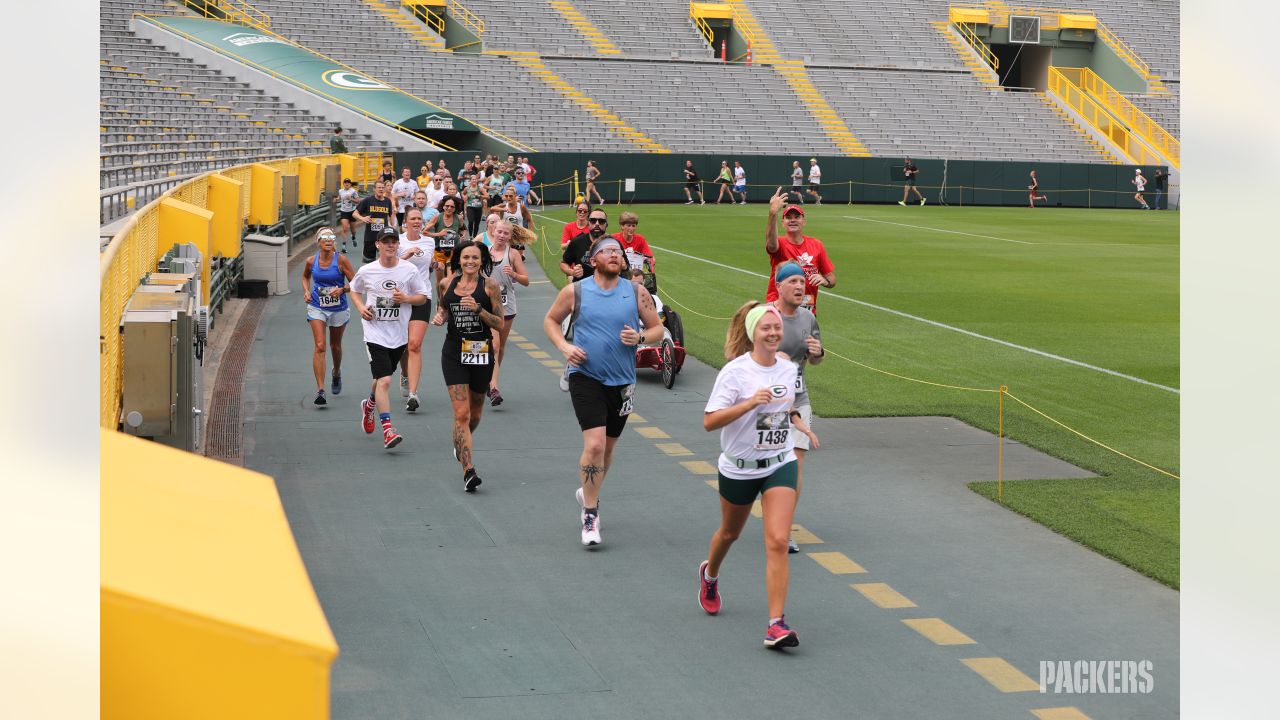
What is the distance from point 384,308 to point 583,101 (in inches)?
1862

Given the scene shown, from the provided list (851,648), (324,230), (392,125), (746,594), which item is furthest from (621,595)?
(392,125)

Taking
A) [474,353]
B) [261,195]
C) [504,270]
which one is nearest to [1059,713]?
[474,353]

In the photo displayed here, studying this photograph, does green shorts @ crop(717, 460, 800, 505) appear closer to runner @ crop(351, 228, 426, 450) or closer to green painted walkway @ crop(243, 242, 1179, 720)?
green painted walkway @ crop(243, 242, 1179, 720)

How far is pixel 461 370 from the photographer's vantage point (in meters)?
11.4

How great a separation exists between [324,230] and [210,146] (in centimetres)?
2577

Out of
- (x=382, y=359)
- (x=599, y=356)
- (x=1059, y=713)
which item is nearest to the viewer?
(x=1059, y=713)

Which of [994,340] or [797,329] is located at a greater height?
[797,329]

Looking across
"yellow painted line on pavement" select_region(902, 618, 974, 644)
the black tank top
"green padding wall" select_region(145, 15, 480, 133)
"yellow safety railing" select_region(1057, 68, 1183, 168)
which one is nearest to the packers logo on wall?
"green padding wall" select_region(145, 15, 480, 133)

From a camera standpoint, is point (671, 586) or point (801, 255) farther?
point (801, 255)

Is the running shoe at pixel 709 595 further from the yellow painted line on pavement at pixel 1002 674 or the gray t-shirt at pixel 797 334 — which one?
the gray t-shirt at pixel 797 334

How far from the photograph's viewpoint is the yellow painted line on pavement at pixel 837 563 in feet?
29.6

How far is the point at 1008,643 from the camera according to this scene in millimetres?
7598

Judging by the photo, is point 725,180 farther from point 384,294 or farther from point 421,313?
point 384,294

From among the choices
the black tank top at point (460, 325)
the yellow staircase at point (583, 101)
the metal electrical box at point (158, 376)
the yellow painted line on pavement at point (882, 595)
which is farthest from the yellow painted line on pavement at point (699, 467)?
the yellow staircase at point (583, 101)
